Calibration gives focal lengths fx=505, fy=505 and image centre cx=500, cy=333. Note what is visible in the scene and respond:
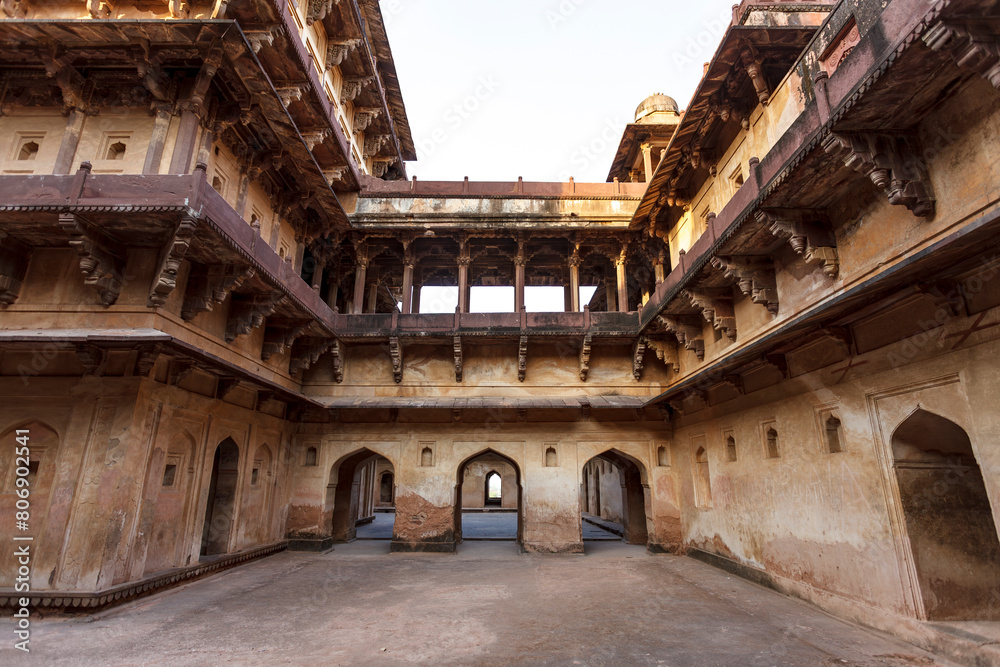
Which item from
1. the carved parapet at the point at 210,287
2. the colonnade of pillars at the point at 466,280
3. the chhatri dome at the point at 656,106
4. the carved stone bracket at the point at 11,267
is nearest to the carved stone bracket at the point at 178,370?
the carved parapet at the point at 210,287

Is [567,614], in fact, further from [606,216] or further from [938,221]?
[606,216]

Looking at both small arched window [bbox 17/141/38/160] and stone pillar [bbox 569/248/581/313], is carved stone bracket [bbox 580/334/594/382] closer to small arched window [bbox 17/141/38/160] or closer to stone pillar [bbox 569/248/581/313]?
stone pillar [bbox 569/248/581/313]

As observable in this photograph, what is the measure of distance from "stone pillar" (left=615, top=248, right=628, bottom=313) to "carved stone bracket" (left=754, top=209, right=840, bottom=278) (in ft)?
24.2

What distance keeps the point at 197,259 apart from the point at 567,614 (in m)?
8.83

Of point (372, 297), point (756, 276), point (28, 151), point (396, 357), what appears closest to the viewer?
point (756, 276)

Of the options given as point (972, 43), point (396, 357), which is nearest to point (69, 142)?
point (396, 357)

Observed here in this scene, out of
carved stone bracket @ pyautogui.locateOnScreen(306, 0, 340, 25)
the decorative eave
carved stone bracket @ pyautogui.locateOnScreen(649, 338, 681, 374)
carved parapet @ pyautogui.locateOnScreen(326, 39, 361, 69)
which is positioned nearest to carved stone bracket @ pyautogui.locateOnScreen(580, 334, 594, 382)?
carved stone bracket @ pyautogui.locateOnScreen(649, 338, 681, 374)

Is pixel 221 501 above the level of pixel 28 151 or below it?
below

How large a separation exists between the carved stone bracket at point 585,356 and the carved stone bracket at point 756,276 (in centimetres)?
550

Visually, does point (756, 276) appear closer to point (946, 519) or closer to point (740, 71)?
point (740, 71)

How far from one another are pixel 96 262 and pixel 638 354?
40.4 feet

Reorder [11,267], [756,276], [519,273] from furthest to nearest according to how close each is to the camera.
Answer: [519,273], [756,276], [11,267]

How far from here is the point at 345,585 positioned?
31.7ft

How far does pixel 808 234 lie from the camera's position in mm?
7414
